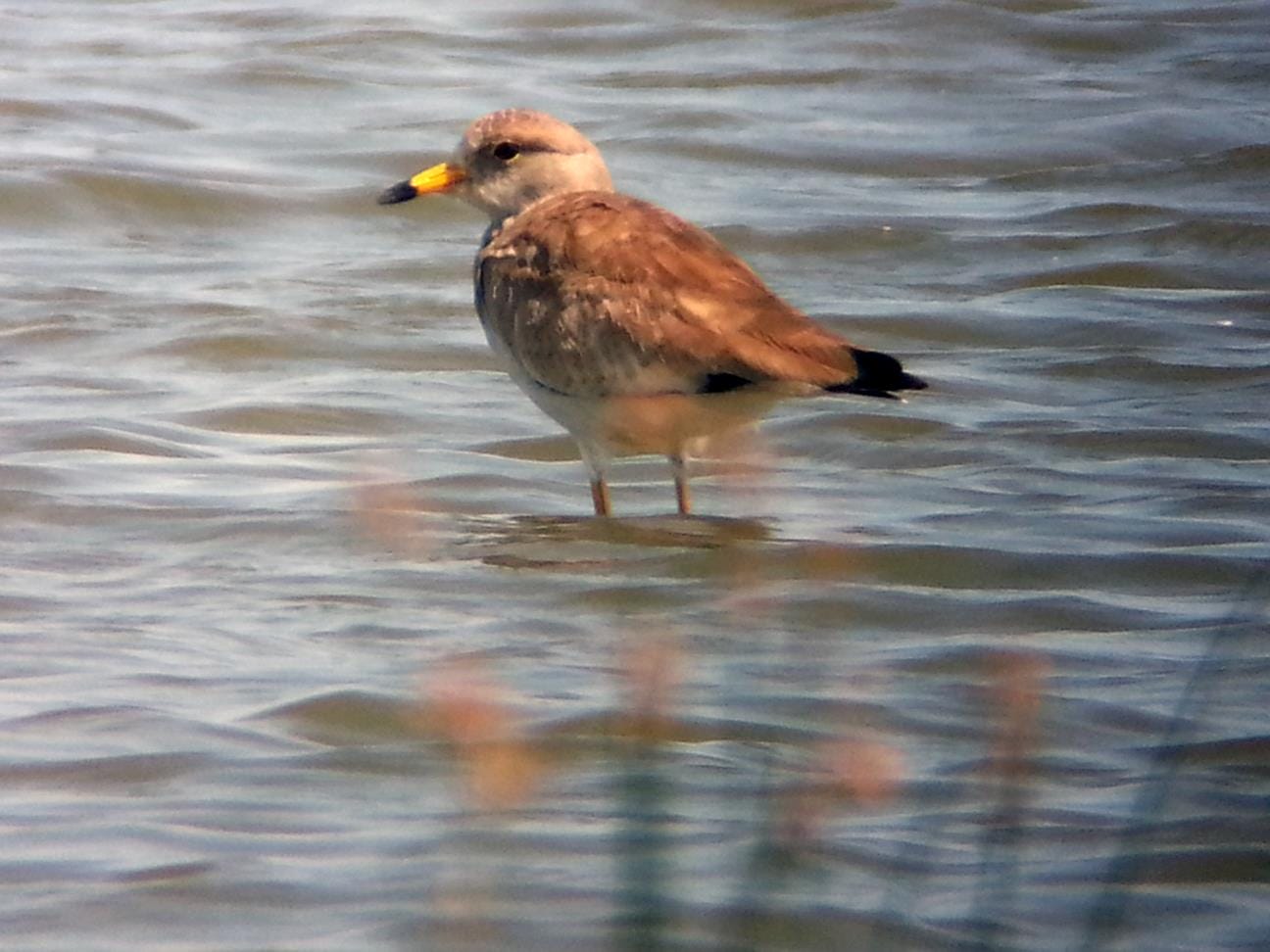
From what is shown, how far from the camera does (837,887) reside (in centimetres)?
418

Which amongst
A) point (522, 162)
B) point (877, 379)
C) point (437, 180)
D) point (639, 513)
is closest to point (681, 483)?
point (639, 513)

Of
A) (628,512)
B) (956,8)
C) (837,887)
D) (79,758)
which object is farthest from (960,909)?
(956,8)

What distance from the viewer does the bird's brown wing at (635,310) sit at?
661 cm

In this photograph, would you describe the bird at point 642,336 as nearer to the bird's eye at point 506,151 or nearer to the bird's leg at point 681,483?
the bird's leg at point 681,483

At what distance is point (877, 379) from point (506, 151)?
209cm

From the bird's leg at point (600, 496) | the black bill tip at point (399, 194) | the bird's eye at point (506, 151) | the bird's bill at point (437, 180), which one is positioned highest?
the bird's eye at point (506, 151)

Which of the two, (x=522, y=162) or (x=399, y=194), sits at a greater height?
(x=522, y=162)

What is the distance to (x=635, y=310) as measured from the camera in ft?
22.6

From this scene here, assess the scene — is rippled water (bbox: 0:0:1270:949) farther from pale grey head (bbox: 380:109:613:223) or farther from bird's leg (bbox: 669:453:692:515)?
pale grey head (bbox: 380:109:613:223)

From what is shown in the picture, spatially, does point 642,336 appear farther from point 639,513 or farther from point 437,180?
point 437,180

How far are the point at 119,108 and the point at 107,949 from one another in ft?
29.1

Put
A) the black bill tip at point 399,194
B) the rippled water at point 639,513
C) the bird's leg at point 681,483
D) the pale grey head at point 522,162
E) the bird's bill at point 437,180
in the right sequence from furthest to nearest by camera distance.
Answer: the black bill tip at point 399,194, the bird's bill at point 437,180, the pale grey head at point 522,162, the bird's leg at point 681,483, the rippled water at point 639,513

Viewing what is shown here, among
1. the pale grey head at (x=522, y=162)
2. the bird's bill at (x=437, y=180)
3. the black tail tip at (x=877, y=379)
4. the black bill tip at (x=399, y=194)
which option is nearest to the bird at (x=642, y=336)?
the black tail tip at (x=877, y=379)

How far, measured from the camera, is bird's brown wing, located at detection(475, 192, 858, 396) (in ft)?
21.7
